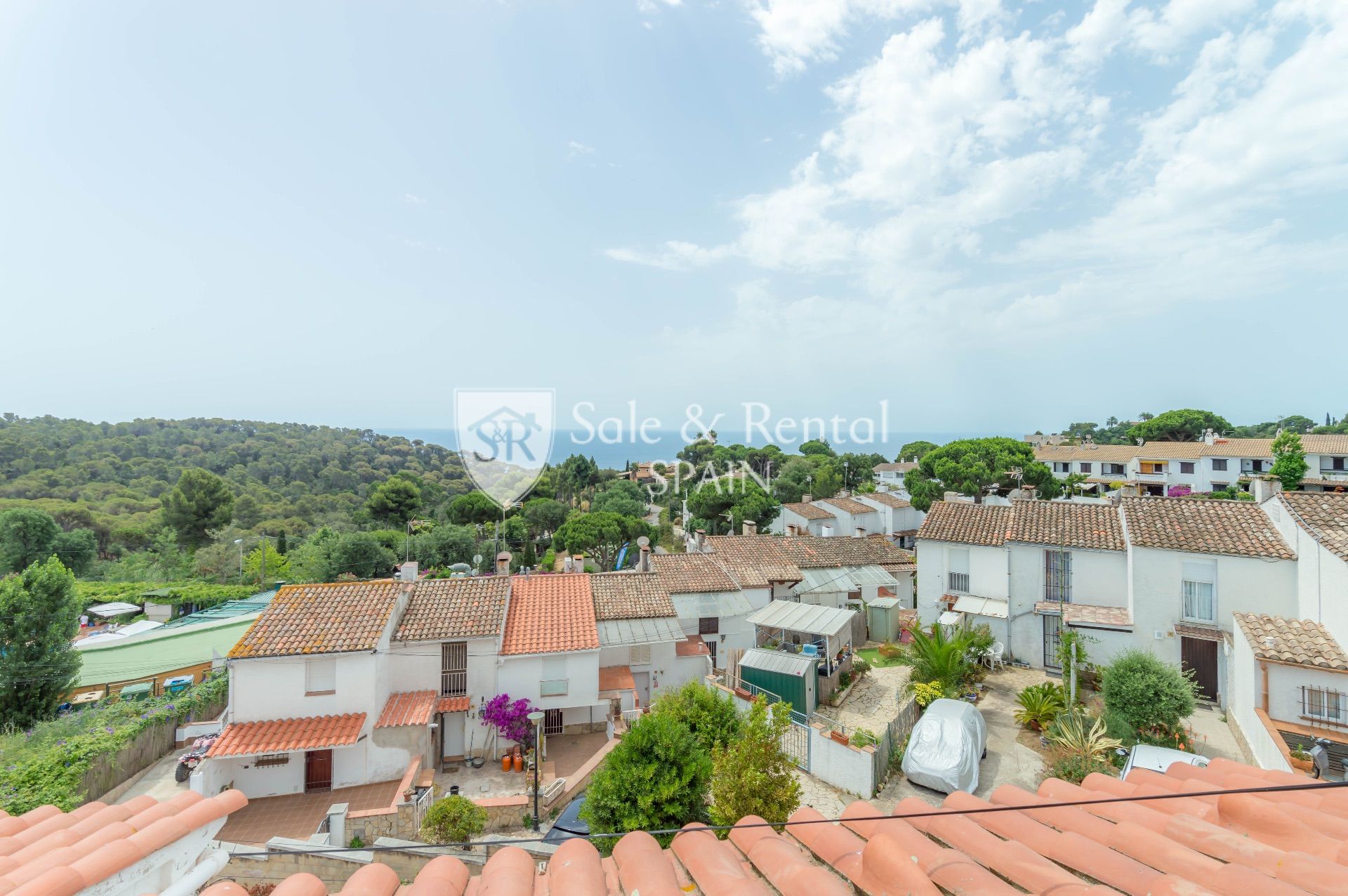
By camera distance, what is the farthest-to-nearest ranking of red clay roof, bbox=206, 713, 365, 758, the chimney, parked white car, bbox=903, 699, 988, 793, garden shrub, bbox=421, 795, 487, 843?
the chimney → red clay roof, bbox=206, 713, 365, 758 → parked white car, bbox=903, 699, 988, 793 → garden shrub, bbox=421, 795, 487, 843

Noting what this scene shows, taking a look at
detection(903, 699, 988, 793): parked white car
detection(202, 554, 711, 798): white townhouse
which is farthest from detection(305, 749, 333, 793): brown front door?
detection(903, 699, 988, 793): parked white car

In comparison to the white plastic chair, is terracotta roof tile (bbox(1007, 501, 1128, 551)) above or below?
above

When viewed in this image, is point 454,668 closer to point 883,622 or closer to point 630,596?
point 630,596

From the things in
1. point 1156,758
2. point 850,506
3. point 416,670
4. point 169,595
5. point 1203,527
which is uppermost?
point 1203,527

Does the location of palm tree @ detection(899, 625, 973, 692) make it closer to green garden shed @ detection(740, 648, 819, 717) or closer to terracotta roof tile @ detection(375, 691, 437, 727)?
green garden shed @ detection(740, 648, 819, 717)

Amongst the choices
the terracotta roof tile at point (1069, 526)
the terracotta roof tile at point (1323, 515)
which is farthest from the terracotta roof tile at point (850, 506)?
the terracotta roof tile at point (1323, 515)

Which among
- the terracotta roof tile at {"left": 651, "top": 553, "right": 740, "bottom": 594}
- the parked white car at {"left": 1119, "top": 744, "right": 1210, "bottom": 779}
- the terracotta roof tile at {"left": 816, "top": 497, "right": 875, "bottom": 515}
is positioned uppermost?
the terracotta roof tile at {"left": 816, "top": 497, "right": 875, "bottom": 515}

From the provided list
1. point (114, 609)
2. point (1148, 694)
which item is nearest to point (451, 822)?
point (1148, 694)
